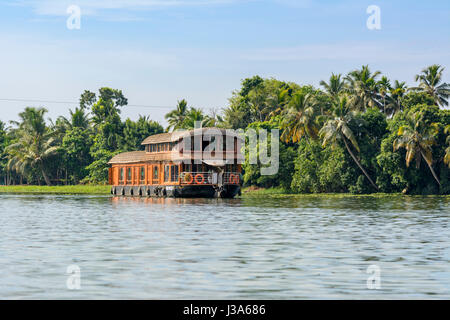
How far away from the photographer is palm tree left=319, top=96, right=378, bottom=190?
6045 cm

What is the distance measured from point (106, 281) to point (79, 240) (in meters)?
7.84

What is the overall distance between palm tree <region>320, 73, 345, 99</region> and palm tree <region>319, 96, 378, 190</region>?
10399 millimetres

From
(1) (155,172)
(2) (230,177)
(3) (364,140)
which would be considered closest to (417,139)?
(3) (364,140)

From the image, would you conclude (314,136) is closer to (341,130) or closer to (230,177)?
(341,130)

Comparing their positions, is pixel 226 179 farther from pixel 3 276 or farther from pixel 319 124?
pixel 3 276

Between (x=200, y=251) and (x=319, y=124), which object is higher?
(x=319, y=124)

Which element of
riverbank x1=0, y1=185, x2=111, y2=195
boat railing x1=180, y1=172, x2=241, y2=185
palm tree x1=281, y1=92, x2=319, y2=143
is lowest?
riverbank x1=0, y1=185, x2=111, y2=195

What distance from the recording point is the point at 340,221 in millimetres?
27891

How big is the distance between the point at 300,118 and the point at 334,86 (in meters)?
10.0

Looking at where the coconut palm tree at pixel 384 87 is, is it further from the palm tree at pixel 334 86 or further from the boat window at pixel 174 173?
the boat window at pixel 174 173

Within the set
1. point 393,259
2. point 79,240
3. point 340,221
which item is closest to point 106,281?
point 393,259

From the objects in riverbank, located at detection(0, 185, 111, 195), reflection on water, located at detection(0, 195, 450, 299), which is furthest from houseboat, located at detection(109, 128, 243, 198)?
reflection on water, located at detection(0, 195, 450, 299)

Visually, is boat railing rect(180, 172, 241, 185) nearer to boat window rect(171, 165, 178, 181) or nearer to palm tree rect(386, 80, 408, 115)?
boat window rect(171, 165, 178, 181)

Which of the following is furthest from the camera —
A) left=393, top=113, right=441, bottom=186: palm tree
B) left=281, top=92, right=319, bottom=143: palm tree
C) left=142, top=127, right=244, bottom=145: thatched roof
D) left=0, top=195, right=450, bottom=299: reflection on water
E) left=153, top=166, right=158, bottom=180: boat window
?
left=281, top=92, right=319, bottom=143: palm tree
